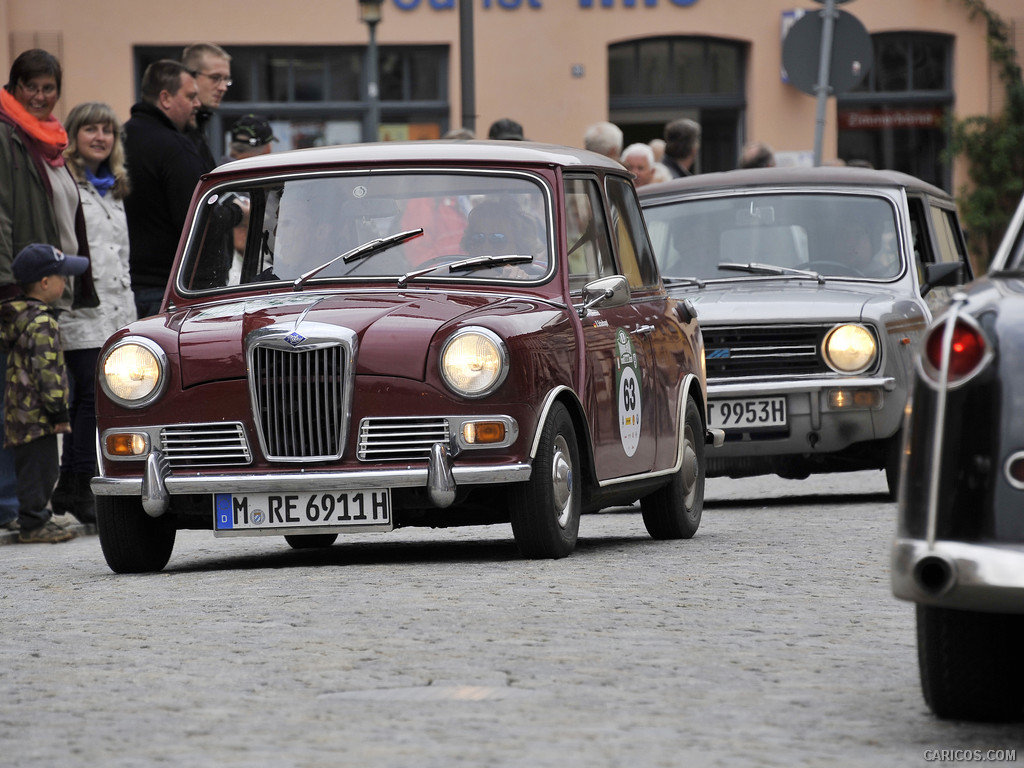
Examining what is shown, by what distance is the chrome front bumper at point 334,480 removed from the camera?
322 inches

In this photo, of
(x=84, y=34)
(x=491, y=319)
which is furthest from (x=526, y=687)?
(x=84, y=34)

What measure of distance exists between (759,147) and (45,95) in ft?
25.6

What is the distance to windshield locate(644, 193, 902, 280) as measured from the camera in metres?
12.7

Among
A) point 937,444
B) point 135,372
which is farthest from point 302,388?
point 937,444

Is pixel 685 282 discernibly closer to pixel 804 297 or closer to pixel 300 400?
pixel 804 297

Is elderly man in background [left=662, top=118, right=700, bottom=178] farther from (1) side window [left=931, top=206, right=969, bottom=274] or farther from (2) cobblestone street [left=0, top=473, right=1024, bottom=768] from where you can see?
(2) cobblestone street [left=0, top=473, right=1024, bottom=768]

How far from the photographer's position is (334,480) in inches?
324

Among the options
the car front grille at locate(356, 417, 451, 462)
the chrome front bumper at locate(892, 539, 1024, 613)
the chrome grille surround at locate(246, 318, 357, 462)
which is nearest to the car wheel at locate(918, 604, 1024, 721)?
the chrome front bumper at locate(892, 539, 1024, 613)

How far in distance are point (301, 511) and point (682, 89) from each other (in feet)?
65.5

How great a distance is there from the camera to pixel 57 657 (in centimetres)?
639

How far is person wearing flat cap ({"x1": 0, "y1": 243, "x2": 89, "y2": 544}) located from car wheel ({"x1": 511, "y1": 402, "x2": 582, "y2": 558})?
3.07 m

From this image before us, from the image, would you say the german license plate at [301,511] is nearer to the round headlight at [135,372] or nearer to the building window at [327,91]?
the round headlight at [135,372]

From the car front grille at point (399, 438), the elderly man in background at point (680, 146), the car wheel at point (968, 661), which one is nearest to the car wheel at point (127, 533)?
the car front grille at point (399, 438)

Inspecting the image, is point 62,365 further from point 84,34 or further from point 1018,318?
point 84,34
